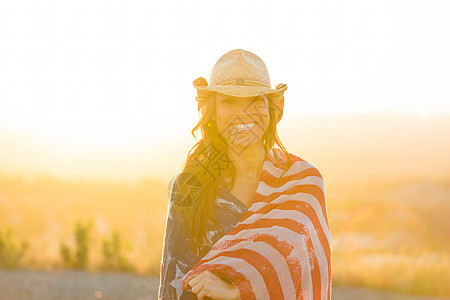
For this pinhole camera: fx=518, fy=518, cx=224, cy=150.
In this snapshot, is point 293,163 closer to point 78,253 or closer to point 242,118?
point 242,118

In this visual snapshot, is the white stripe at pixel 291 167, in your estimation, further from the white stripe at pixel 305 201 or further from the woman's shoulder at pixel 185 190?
the woman's shoulder at pixel 185 190

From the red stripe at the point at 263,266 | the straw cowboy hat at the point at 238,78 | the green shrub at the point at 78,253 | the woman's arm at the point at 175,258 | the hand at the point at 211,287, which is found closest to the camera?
the hand at the point at 211,287

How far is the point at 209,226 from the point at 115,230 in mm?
9033

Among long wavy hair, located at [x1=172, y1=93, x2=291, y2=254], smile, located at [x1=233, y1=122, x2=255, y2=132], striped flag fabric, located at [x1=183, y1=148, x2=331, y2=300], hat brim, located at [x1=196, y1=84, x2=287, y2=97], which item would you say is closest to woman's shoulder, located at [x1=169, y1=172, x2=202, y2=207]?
long wavy hair, located at [x1=172, y1=93, x2=291, y2=254]

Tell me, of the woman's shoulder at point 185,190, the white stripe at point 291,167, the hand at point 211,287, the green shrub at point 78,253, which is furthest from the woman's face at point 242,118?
the green shrub at point 78,253

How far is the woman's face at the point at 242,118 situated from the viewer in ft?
8.64

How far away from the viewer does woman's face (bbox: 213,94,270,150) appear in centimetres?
263

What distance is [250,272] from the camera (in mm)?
2475

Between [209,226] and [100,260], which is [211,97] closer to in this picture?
[209,226]

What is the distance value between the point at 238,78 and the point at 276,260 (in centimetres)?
94

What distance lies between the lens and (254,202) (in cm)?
271

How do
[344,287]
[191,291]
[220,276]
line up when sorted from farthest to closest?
[344,287], [191,291], [220,276]

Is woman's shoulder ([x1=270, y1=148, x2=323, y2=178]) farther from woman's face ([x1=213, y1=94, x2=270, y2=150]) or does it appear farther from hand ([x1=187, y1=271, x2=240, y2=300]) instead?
hand ([x1=187, y1=271, x2=240, y2=300])

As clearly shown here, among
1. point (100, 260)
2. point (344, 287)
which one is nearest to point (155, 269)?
point (100, 260)
